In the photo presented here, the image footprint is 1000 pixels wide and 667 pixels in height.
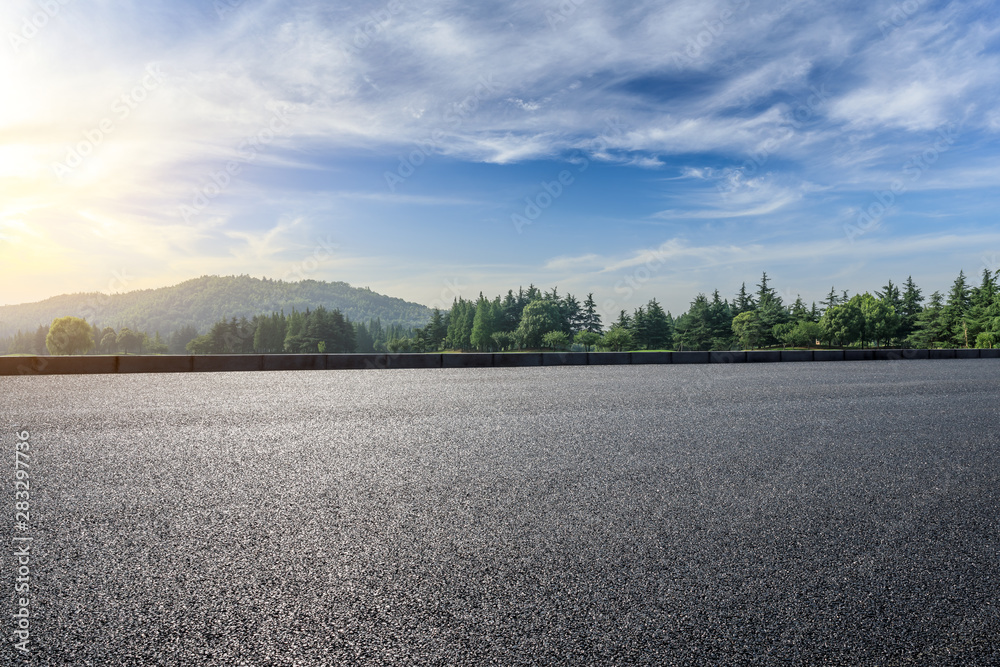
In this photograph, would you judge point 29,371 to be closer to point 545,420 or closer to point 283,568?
point 545,420

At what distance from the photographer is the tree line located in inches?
3578

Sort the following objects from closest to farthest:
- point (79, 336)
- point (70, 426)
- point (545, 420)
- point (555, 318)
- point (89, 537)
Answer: point (89, 537) < point (70, 426) < point (545, 420) < point (555, 318) < point (79, 336)

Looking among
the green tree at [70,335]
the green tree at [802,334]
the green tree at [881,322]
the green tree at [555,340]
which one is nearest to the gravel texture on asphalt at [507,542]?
the green tree at [802,334]

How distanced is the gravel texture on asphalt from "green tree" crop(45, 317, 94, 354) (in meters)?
181

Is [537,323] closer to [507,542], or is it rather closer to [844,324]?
[844,324]

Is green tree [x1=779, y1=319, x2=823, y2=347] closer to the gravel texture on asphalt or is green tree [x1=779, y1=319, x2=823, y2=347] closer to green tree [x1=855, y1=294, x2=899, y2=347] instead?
green tree [x1=855, y1=294, x2=899, y2=347]

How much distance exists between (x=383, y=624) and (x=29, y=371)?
15.1m

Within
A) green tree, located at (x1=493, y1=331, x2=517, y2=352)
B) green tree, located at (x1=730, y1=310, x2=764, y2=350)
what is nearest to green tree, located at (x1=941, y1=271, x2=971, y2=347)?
green tree, located at (x1=730, y1=310, x2=764, y2=350)

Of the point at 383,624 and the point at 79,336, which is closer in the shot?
the point at 383,624

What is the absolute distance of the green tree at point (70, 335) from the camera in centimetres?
15462

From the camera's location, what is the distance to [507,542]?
10.8 ft

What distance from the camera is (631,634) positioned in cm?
235

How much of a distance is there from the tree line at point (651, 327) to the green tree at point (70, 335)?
0.85ft

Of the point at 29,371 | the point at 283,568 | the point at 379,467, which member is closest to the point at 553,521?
the point at 283,568
